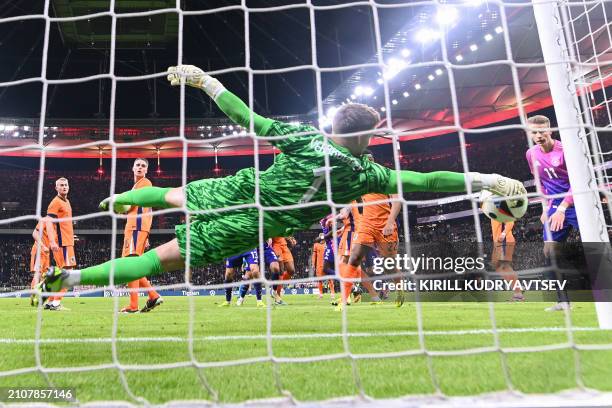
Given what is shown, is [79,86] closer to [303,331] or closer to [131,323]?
[131,323]

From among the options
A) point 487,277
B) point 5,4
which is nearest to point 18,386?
point 487,277

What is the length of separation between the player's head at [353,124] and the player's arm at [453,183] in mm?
286

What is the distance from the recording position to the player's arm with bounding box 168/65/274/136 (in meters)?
2.61

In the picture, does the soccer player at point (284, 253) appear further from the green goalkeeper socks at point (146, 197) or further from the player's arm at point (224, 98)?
the player's arm at point (224, 98)

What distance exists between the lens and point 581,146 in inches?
126

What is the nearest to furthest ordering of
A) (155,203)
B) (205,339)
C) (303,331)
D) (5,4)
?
(155,203) < (205,339) < (303,331) < (5,4)

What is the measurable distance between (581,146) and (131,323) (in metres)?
4.29

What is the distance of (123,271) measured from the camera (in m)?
2.75

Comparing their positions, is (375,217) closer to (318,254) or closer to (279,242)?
(279,242)

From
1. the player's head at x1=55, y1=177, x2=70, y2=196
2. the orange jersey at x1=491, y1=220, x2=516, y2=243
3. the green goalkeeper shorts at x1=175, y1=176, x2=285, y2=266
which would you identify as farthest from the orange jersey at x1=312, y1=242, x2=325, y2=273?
the green goalkeeper shorts at x1=175, y1=176, x2=285, y2=266

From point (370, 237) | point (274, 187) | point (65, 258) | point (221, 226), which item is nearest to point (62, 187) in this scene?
point (65, 258)

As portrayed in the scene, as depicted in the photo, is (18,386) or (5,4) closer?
(18,386)

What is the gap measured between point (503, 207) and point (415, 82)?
51.2 ft

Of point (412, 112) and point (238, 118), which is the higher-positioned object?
point (412, 112)
